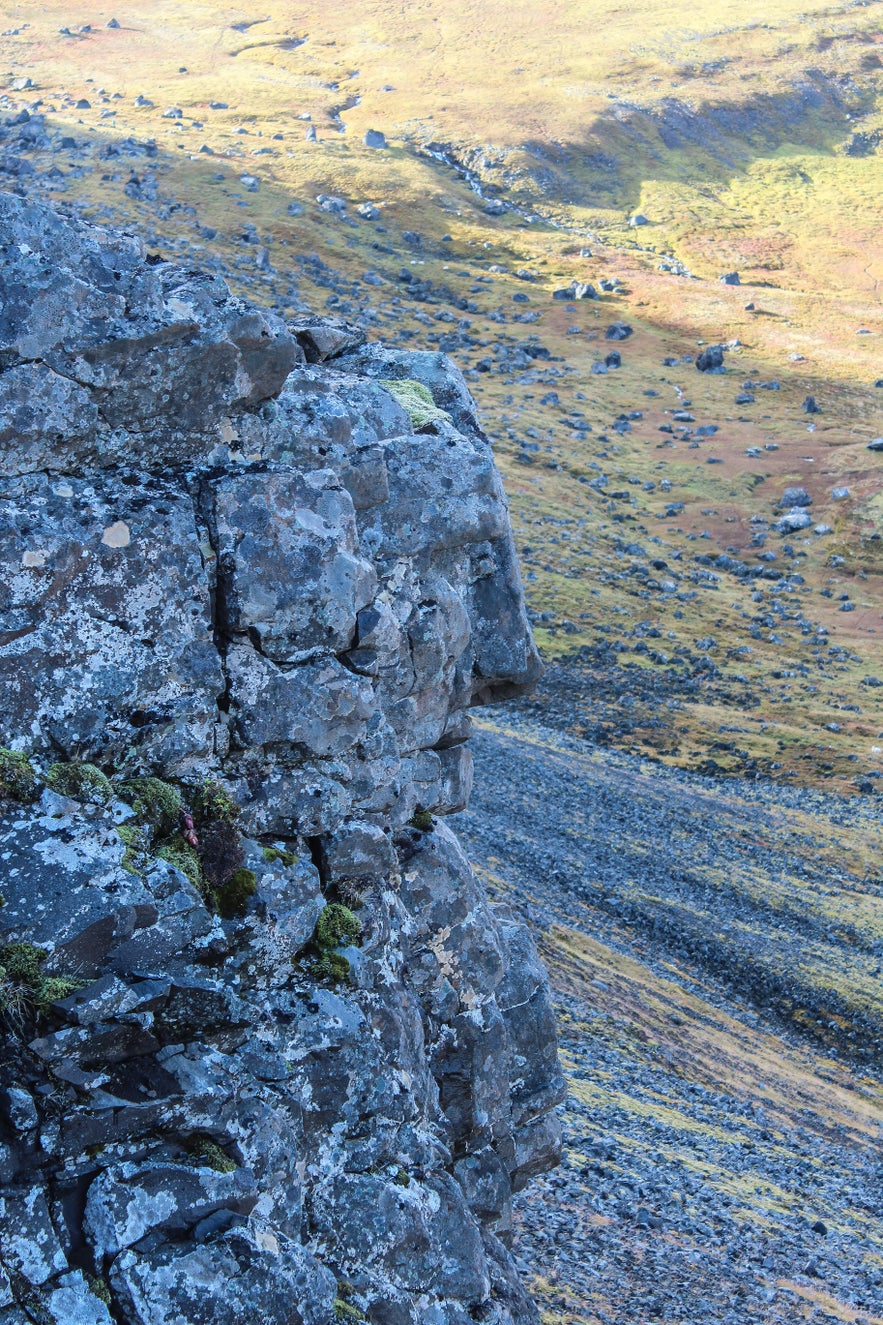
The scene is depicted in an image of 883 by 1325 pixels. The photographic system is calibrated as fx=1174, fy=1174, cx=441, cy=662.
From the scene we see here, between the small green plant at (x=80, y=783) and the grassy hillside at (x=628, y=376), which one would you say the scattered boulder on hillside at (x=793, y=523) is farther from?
the small green plant at (x=80, y=783)

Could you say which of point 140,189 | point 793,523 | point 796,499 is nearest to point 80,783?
point 793,523

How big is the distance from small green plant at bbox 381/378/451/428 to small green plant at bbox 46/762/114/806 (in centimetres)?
752

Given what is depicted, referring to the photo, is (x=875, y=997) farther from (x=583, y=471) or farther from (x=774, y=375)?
(x=774, y=375)

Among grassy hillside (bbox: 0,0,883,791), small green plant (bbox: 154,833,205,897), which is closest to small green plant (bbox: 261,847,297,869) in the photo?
small green plant (bbox: 154,833,205,897)

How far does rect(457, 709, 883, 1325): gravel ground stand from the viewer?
20984 millimetres

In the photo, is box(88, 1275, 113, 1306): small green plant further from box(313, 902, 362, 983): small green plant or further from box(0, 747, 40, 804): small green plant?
box(0, 747, 40, 804): small green plant

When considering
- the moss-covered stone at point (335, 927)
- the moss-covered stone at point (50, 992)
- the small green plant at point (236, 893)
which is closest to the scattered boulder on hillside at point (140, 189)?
the moss-covered stone at point (335, 927)

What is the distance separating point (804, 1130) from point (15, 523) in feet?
88.9

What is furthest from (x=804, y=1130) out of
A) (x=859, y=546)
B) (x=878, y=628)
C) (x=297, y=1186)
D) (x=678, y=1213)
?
(x=859, y=546)

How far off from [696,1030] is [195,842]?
26.1 metres

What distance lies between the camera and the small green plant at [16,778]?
10.2m

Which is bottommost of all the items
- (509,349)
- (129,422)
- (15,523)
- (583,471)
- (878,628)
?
(878,628)

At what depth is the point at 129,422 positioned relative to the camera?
462 inches

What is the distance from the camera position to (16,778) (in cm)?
1023
